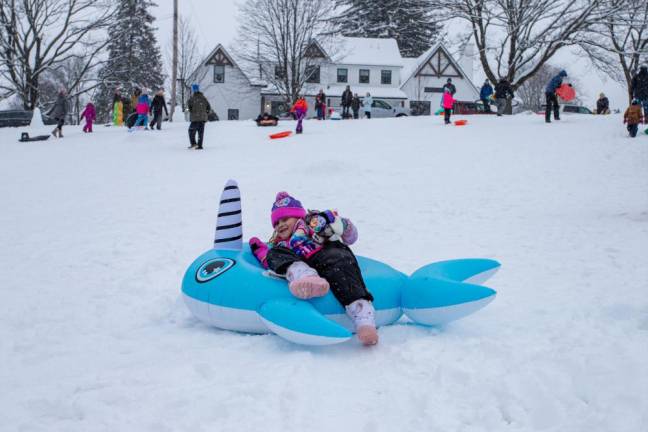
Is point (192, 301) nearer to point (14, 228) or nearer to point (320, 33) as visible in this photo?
point (14, 228)

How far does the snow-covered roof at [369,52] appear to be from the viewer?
130 feet

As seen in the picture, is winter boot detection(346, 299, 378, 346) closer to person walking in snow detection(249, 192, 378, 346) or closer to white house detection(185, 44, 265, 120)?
person walking in snow detection(249, 192, 378, 346)

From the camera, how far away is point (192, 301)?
12.0 ft

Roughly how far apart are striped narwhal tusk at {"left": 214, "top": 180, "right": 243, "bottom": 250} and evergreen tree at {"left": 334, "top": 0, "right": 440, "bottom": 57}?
4077 cm

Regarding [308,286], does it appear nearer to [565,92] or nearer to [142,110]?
[565,92]

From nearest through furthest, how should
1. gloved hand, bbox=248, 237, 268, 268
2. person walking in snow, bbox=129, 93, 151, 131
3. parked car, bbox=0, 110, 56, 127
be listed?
gloved hand, bbox=248, 237, 268, 268
person walking in snow, bbox=129, 93, 151, 131
parked car, bbox=0, 110, 56, 127

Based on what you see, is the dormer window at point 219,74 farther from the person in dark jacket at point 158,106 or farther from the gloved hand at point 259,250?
the gloved hand at point 259,250

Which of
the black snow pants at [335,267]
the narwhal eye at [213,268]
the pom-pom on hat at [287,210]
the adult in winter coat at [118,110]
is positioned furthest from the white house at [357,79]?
the black snow pants at [335,267]

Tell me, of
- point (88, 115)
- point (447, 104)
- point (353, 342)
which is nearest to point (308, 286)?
point (353, 342)

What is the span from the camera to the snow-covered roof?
130ft

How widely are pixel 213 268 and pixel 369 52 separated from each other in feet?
128

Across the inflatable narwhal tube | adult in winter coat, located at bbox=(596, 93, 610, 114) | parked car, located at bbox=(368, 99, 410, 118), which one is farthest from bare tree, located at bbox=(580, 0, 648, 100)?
the inflatable narwhal tube

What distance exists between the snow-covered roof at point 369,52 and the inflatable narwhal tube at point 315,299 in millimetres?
36724

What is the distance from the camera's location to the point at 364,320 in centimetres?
323
